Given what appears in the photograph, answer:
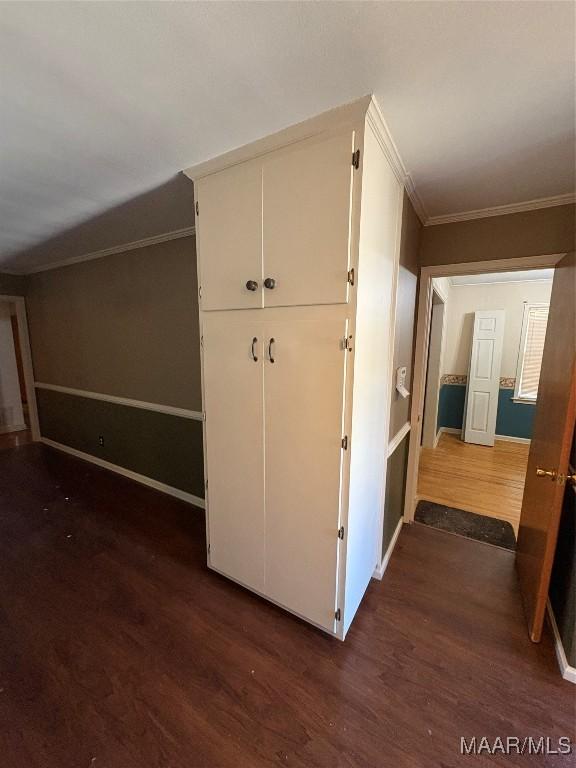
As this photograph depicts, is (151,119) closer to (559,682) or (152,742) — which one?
(152,742)

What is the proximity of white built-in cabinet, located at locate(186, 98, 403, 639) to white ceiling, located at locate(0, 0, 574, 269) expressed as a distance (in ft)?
0.47

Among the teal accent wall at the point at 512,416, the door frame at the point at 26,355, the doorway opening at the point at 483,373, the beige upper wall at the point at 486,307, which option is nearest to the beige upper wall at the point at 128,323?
the door frame at the point at 26,355

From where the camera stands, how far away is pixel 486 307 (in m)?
4.60

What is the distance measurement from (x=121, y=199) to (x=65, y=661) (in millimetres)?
2554

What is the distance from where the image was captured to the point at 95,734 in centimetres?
117

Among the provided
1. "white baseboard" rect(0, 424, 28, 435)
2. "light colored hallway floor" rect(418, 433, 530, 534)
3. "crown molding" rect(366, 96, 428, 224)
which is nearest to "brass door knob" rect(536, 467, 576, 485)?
"light colored hallway floor" rect(418, 433, 530, 534)

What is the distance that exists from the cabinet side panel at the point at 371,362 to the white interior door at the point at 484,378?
11.4ft

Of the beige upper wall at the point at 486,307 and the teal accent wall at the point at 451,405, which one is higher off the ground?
the beige upper wall at the point at 486,307

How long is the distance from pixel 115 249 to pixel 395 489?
130 inches

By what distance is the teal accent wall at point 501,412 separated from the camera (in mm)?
4520

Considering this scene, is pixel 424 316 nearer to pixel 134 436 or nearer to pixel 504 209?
pixel 504 209

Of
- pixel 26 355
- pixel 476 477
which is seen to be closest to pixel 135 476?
pixel 26 355

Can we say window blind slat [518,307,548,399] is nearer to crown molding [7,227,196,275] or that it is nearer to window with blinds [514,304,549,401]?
window with blinds [514,304,549,401]

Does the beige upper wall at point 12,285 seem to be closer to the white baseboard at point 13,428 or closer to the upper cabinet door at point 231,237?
the white baseboard at point 13,428
